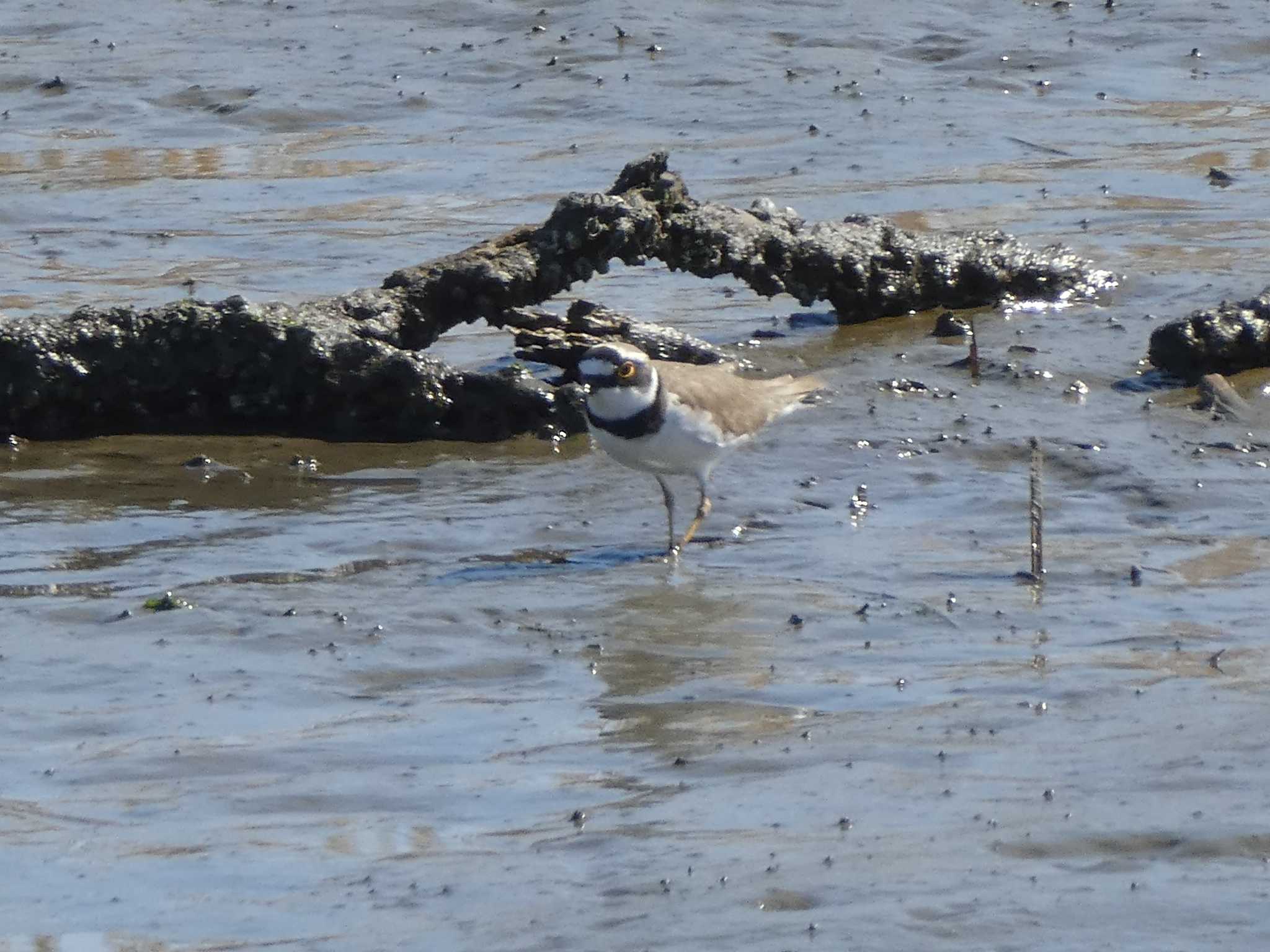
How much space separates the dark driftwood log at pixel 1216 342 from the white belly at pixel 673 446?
8.01 feet

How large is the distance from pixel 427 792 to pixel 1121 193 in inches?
326

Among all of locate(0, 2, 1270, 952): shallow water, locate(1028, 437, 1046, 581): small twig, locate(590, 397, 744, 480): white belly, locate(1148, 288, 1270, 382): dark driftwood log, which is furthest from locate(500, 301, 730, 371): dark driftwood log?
locate(1028, 437, 1046, 581): small twig

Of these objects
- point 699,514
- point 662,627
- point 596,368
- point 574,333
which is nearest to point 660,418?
point 596,368

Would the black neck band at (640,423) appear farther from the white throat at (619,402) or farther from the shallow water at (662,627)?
the shallow water at (662,627)

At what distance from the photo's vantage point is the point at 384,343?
8.29 metres

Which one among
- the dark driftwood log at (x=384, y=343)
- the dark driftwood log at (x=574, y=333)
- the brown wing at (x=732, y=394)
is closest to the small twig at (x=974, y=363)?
the brown wing at (x=732, y=394)

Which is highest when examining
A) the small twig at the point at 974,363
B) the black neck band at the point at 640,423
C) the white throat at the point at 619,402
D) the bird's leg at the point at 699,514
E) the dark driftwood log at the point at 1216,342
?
the white throat at the point at 619,402

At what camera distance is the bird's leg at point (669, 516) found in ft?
22.1

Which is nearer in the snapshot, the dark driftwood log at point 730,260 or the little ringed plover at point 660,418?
the little ringed plover at point 660,418


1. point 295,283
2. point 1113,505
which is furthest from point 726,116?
point 1113,505

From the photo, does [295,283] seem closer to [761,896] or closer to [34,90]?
[34,90]

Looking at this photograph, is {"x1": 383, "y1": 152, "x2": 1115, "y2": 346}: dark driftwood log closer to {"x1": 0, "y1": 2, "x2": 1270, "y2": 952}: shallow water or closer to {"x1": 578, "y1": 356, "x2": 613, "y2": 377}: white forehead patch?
{"x1": 0, "y1": 2, "x2": 1270, "y2": 952}: shallow water

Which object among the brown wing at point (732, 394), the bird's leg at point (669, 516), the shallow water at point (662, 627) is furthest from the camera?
the brown wing at point (732, 394)

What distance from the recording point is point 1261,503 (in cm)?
691
